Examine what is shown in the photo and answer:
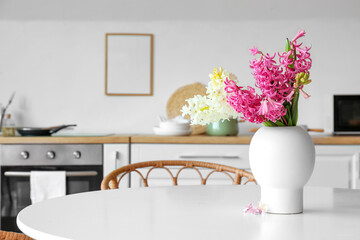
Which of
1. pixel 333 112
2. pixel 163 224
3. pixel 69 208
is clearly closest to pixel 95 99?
pixel 333 112

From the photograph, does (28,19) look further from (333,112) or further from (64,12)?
(333,112)

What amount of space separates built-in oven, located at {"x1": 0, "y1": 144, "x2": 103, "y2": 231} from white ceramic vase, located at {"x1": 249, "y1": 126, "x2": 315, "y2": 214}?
1909 millimetres

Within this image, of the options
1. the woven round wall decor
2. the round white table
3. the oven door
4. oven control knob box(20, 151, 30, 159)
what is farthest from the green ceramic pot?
the round white table

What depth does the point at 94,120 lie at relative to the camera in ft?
11.9

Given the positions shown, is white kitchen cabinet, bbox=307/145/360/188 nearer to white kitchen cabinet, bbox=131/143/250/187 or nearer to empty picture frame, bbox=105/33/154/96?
white kitchen cabinet, bbox=131/143/250/187

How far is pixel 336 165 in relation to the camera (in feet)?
9.92

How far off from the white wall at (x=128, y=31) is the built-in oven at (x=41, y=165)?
1.94ft

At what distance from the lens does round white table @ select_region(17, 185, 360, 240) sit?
107 centimetres

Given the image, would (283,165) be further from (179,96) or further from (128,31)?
(128,31)

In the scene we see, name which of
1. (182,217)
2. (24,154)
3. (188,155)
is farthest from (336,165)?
(182,217)

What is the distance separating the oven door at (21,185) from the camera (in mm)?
3023

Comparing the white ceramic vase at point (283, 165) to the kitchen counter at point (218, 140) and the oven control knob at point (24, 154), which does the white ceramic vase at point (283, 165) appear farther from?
the oven control knob at point (24, 154)

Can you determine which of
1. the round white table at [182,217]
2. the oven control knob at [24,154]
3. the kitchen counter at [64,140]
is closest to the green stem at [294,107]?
the round white table at [182,217]

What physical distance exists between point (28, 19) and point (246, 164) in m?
1.91
